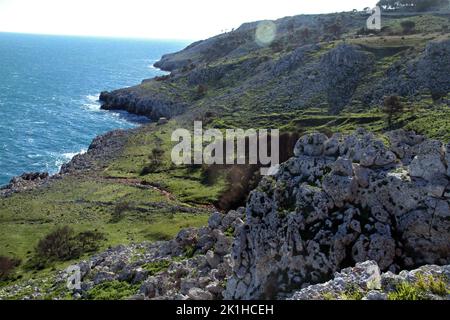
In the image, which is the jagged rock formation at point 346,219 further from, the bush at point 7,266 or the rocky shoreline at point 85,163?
the rocky shoreline at point 85,163

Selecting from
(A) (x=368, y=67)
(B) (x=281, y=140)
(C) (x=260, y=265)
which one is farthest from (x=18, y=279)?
(A) (x=368, y=67)

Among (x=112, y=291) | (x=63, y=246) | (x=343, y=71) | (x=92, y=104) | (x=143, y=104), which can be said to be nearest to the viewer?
(x=112, y=291)

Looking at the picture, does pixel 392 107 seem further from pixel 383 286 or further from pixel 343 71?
pixel 383 286

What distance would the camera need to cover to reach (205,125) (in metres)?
119

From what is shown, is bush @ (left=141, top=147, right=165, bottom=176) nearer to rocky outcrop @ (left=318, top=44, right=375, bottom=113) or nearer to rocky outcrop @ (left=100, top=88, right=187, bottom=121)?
rocky outcrop @ (left=318, top=44, right=375, bottom=113)

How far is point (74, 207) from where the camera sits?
70875 millimetres

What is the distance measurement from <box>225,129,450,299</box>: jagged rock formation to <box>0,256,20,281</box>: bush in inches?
1195

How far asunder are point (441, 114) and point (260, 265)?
6175 centimetres

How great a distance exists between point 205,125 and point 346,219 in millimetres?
95083

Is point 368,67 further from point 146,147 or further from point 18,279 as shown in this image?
point 18,279

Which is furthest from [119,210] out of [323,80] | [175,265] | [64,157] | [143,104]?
[143,104]

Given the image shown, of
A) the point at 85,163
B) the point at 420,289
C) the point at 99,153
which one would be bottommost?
the point at 85,163

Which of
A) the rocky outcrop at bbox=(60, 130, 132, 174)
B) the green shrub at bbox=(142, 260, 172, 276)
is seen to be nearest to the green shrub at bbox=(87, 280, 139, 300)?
the green shrub at bbox=(142, 260, 172, 276)

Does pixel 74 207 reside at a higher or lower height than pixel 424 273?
lower
